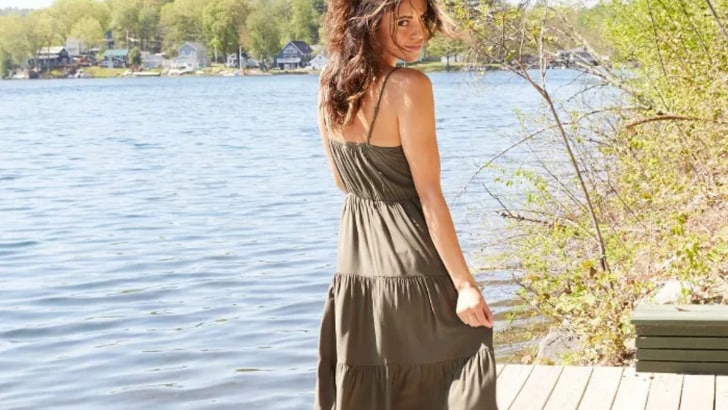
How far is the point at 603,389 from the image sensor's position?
4.86 meters

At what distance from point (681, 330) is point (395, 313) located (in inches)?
94.4

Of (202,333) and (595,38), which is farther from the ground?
(595,38)

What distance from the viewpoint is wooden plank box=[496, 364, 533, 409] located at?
472 centimetres

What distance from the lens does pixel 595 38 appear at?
10.4 m

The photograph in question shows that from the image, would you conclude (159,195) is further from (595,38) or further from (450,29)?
(450,29)

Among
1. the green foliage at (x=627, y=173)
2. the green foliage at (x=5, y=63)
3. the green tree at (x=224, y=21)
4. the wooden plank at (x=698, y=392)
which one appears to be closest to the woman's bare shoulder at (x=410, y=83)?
the wooden plank at (x=698, y=392)

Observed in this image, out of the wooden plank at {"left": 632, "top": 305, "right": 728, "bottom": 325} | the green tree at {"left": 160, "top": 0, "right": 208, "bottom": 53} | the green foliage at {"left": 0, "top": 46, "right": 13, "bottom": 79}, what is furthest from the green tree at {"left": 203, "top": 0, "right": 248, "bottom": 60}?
the wooden plank at {"left": 632, "top": 305, "right": 728, "bottom": 325}

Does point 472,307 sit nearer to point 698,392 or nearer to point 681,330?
point 698,392

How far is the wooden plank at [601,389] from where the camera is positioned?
468 centimetres

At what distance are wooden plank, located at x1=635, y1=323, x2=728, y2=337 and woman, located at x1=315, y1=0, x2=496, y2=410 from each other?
224cm

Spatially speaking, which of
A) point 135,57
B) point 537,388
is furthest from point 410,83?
point 135,57

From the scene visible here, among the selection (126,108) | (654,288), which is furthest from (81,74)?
(654,288)

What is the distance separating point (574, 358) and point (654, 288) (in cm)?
56

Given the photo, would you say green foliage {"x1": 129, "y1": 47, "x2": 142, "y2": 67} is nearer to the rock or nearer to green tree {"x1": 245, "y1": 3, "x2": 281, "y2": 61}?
green tree {"x1": 245, "y1": 3, "x2": 281, "y2": 61}
